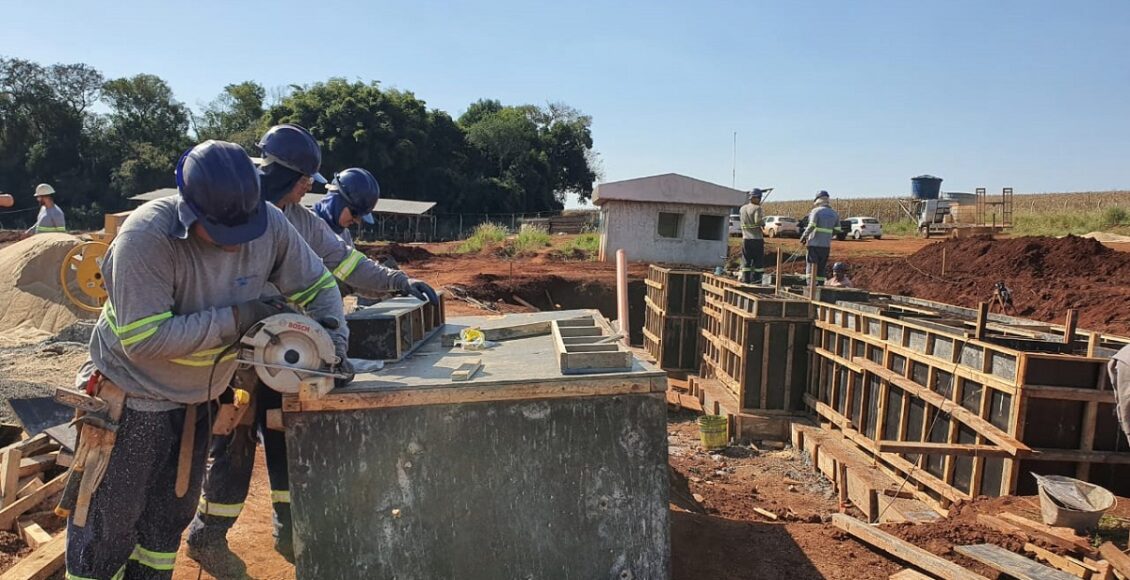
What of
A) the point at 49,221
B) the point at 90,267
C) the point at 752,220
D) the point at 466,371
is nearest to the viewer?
the point at 466,371

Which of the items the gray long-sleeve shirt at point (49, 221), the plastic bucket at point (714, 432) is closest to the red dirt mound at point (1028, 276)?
the plastic bucket at point (714, 432)

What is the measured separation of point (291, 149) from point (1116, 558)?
4771 mm

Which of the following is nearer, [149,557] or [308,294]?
[149,557]

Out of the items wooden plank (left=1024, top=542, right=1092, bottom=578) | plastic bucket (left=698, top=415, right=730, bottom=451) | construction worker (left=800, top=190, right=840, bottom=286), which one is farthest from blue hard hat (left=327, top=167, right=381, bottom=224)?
construction worker (left=800, top=190, right=840, bottom=286)

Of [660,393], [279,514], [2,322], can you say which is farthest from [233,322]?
[2,322]

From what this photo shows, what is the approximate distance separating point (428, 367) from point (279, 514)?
3.59ft

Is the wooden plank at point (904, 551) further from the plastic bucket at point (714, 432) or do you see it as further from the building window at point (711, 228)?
the building window at point (711, 228)

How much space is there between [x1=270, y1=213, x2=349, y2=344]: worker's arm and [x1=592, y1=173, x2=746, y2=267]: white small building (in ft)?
60.8

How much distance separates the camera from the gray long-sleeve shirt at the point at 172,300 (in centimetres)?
243

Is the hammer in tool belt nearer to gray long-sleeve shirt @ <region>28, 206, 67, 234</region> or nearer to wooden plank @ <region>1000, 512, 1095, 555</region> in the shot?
wooden plank @ <region>1000, 512, 1095, 555</region>

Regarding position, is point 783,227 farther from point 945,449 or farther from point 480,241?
point 945,449

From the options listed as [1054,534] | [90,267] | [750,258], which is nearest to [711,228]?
[750,258]

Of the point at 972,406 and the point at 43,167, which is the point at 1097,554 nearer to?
the point at 972,406

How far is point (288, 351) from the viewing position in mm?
2701
